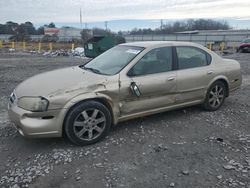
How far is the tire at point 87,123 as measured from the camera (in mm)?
3854

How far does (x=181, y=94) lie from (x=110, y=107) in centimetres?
148

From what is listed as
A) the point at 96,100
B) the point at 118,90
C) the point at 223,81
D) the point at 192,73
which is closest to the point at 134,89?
the point at 118,90

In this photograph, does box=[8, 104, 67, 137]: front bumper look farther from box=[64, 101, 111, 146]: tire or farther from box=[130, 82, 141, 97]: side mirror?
box=[130, 82, 141, 97]: side mirror

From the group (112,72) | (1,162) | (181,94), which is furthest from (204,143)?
→ (1,162)

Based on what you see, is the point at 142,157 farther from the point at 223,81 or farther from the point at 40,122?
the point at 223,81

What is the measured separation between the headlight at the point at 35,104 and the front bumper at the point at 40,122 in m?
0.05

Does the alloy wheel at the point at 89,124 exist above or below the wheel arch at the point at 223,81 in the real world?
below

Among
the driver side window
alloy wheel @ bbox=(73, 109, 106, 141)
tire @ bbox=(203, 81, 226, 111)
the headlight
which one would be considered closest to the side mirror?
the driver side window

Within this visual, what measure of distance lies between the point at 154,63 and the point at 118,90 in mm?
934

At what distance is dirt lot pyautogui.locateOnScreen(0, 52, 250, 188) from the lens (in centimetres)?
324

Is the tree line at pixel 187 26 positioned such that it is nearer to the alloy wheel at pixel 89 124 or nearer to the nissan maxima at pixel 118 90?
the nissan maxima at pixel 118 90

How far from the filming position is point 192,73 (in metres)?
5.05

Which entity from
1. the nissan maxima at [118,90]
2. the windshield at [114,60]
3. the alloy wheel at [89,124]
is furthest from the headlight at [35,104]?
the windshield at [114,60]

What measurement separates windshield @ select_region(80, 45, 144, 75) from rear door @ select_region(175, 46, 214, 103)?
867 mm
